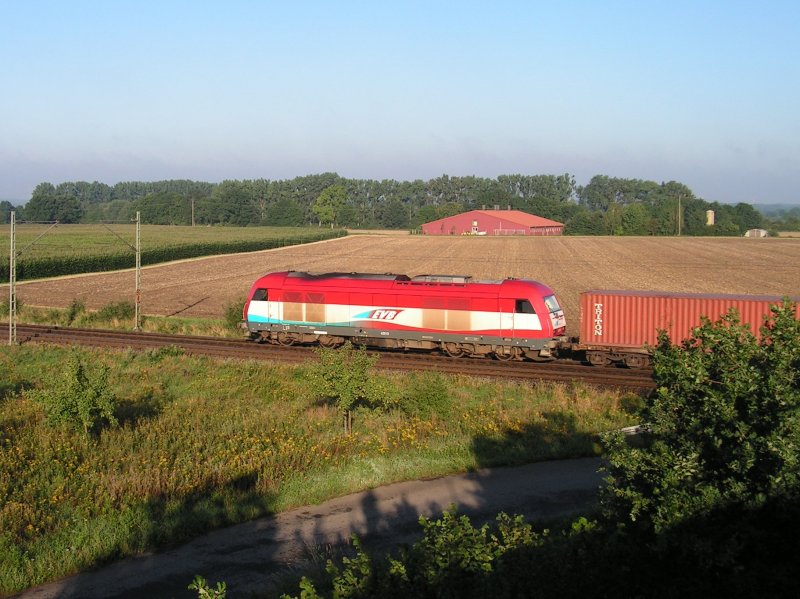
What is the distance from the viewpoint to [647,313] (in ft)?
87.7

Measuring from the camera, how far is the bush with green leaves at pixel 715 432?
25.5 feet

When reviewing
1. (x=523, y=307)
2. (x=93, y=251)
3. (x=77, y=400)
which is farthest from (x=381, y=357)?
(x=93, y=251)

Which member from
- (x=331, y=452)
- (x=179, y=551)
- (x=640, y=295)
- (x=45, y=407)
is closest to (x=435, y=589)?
(x=179, y=551)

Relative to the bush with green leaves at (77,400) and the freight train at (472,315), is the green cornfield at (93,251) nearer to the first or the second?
the freight train at (472,315)

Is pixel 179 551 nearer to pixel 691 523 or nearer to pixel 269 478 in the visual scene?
pixel 269 478

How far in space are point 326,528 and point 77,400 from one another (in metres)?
8.73

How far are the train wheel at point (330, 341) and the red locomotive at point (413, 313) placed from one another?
0.13ft

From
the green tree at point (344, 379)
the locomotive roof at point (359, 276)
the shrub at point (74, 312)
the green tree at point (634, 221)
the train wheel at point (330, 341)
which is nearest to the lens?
the green tree at point (344, 379)

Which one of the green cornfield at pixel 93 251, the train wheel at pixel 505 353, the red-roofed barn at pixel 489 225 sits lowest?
the train wheel at pixel 505 353

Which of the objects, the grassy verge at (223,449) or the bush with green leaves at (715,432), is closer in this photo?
the bush with green leaves at (715,432)

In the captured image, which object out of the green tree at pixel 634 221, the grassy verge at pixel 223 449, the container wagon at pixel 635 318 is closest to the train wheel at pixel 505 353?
the container wagon at pixel 635 318

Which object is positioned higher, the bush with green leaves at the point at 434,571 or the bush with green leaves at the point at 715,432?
the bush with green leaves at the point at 715,432

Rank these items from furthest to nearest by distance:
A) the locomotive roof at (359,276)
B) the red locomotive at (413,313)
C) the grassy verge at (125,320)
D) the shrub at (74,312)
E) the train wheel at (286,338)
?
the shrub at (74,312) < the grassy verge at (125,320) < the train wheel at (286,338) < the locomotive roof at (359,276) < the red locomotive at (413,313)

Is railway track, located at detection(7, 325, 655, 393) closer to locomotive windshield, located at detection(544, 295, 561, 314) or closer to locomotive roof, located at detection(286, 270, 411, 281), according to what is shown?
locomotive windshield, located at detection(544, 295, 561, 314)
